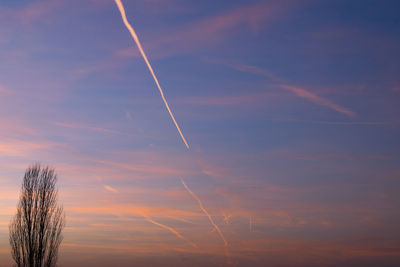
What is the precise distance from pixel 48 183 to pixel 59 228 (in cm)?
421

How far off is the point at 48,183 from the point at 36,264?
7.10 m

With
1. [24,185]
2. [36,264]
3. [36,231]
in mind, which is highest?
[24,185]

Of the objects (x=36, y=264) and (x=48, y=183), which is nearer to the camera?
(x=36, y=264)

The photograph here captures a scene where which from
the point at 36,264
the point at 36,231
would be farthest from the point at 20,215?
the point at 36,264

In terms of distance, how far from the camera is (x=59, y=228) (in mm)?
36938

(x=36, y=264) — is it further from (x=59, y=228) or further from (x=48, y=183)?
(x=48, y=183)

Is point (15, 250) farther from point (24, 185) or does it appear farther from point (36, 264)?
point (24, 185)

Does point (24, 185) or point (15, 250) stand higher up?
point (24, 185)

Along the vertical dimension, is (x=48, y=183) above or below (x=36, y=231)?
above

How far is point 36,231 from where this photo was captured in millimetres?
35938

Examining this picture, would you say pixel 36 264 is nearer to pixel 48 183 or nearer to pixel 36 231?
pixel 36 231

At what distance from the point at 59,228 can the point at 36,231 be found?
6.16 ft

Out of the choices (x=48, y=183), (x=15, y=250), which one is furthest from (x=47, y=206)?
(x=15, y=250)

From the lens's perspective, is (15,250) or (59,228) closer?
(15,250)
